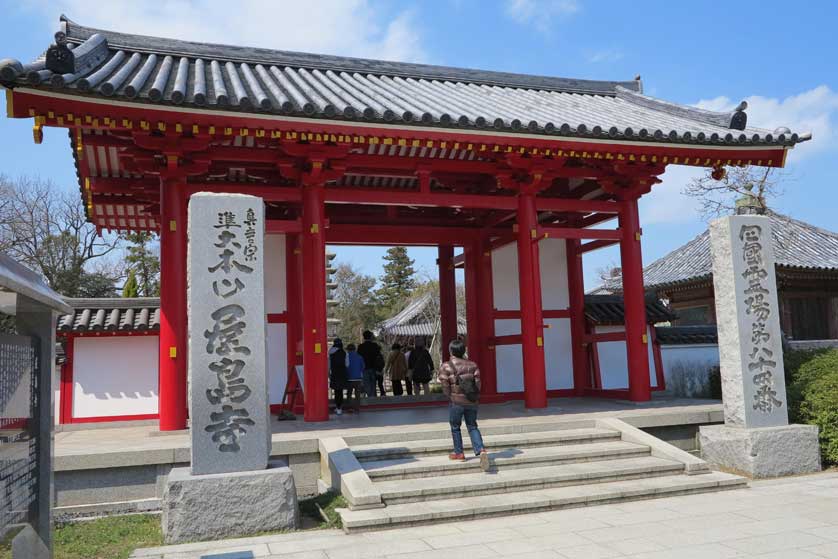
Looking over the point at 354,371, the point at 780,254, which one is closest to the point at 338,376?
the point at 354,371

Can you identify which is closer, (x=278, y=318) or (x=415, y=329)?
(x=278, y=318)

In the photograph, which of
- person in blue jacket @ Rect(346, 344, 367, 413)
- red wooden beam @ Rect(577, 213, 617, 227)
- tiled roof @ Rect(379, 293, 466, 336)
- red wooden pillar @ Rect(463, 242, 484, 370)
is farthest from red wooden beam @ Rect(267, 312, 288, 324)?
tiled roof @ Rect(379, 293, 466, 336)

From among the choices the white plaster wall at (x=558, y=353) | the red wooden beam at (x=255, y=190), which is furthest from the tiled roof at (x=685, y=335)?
the red wooden beam at (x=255, y=190)

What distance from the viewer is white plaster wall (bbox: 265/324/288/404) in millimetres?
10773

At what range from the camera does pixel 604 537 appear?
5.53 m

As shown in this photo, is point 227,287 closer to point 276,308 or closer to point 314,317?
point 314,317

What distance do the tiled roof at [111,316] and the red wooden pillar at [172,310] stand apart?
2205 millimetres

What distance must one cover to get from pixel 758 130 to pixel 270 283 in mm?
8097

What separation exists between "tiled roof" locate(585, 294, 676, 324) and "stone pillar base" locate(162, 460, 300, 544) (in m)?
7.61

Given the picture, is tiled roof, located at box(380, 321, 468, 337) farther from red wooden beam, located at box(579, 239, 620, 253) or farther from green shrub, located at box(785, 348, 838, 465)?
green shrub, located at box(785, 348, 838, 465)

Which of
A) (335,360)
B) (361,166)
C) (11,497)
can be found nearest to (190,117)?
(361,166)

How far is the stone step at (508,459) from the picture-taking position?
7.02 m

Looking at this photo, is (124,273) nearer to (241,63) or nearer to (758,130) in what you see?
(241,63)

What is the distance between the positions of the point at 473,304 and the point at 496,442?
15.6 feet
